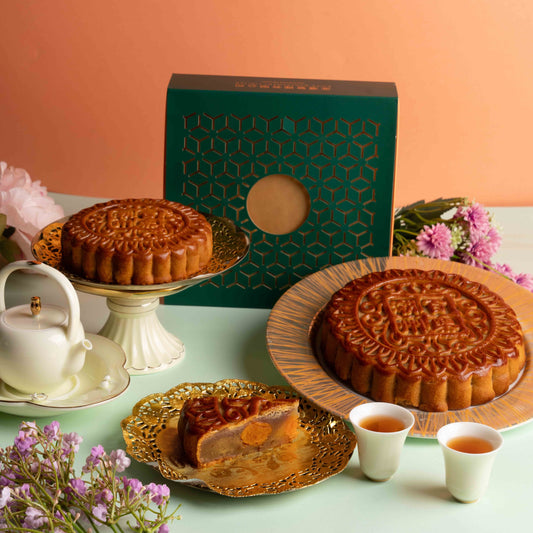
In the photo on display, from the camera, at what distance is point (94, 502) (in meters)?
0.98

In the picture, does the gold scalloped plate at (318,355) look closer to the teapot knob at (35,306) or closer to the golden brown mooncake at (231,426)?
the golden brown mooncake at (231,426)

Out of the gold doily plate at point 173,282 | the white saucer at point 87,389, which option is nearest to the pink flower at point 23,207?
the gold doily plate at point 173,282

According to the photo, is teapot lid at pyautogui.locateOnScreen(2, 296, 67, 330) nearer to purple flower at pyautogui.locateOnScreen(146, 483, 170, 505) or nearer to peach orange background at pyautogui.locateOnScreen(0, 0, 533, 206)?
purple flower at pyautogui.locateOnScreen(146, 483, 170, 505)

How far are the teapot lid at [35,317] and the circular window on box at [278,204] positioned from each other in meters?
0.61

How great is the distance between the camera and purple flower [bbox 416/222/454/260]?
1826 mm

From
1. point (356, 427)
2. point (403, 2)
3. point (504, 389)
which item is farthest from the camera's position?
point (403, 2)

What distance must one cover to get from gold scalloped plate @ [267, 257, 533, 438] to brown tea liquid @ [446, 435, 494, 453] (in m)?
0.12

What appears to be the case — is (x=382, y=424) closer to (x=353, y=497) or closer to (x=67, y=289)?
(x=353, y=497)

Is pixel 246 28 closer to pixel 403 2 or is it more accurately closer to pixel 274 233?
pixel 403 2

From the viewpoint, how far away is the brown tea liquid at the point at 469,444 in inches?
45.0

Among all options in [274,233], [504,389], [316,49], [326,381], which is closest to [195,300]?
[274,233]

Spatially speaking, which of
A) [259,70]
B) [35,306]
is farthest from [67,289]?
[259,70]

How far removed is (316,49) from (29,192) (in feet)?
5.66

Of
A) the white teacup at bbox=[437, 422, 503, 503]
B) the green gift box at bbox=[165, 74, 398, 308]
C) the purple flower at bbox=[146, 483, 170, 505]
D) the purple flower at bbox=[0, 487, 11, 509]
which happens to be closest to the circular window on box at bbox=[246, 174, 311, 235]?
the green gift box at bbox=[165, 74, 398, 308]
